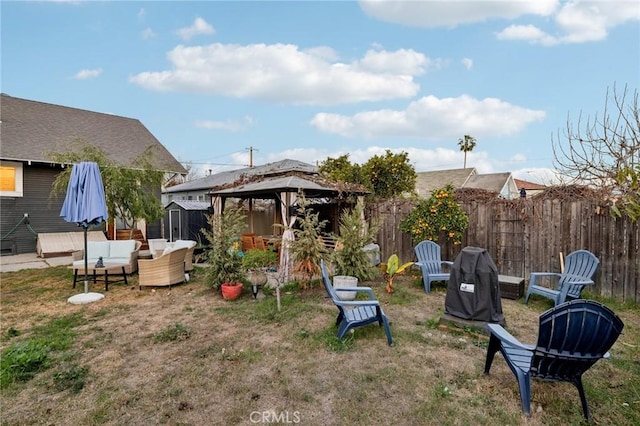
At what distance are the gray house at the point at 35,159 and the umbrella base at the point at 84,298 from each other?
19.3 feet

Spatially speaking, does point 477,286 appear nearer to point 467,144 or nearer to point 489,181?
point 489,181

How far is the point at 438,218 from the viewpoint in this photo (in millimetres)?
7078

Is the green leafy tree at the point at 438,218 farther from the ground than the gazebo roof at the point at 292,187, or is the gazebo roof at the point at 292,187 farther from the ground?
the gazebo roof at the point at 292,187

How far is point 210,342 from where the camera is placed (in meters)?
3.97

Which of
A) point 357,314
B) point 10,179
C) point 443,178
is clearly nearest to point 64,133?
point 10,179

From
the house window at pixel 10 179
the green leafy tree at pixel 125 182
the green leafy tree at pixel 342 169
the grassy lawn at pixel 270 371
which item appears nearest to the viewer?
the grassy lawn at pixel 270 371

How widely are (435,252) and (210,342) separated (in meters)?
4.64

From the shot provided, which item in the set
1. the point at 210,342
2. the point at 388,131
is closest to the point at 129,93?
the point at 388,131

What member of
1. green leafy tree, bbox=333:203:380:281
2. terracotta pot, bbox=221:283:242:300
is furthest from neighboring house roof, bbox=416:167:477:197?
terracotta pot, bbox=221:283:242:300

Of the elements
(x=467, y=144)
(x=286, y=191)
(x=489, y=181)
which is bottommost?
(x=286, y=191)

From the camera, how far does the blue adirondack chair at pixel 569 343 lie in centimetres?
235

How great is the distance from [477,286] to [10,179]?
45.3 ft

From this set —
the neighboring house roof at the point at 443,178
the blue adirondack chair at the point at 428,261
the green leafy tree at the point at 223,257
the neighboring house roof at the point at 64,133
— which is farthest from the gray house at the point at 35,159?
the neighboring house roof at the point at 443,178

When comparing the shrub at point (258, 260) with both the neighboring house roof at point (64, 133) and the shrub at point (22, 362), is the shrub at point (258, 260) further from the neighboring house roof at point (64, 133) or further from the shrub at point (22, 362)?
the neighboring house roof at point (64, 133)
